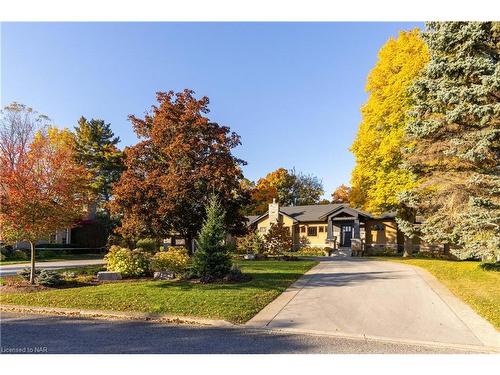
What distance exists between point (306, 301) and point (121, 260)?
292 inches

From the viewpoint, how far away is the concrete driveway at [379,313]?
293 inches

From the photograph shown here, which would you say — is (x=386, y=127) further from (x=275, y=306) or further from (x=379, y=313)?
(x=275, y=306)

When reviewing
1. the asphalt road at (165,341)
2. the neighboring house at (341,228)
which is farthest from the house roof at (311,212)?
the asphalt road at (165,341)

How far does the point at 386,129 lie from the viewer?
26.4m

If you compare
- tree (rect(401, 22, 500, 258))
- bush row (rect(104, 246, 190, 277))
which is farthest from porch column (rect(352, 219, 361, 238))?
bush row (rect(104, 246, 190, 277))

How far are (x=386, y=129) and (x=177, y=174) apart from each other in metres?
16.7

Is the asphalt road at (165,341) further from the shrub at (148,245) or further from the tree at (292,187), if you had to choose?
the tree at (292,187)

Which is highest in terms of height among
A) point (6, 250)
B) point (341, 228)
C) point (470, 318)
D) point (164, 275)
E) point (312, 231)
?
point (341, 228)

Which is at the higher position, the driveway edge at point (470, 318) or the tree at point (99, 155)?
the tree at point (99, 155)

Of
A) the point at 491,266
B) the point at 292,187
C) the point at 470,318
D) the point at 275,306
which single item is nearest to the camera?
the point at 470,318

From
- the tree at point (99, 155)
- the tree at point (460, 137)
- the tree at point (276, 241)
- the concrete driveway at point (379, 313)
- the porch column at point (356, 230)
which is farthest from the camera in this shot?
the tree at point (99, 155)

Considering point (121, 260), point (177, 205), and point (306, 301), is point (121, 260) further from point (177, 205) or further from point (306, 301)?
point (306, 301)

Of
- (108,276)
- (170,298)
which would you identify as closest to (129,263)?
(108,276)

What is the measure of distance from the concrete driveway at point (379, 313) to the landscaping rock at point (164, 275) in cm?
418
